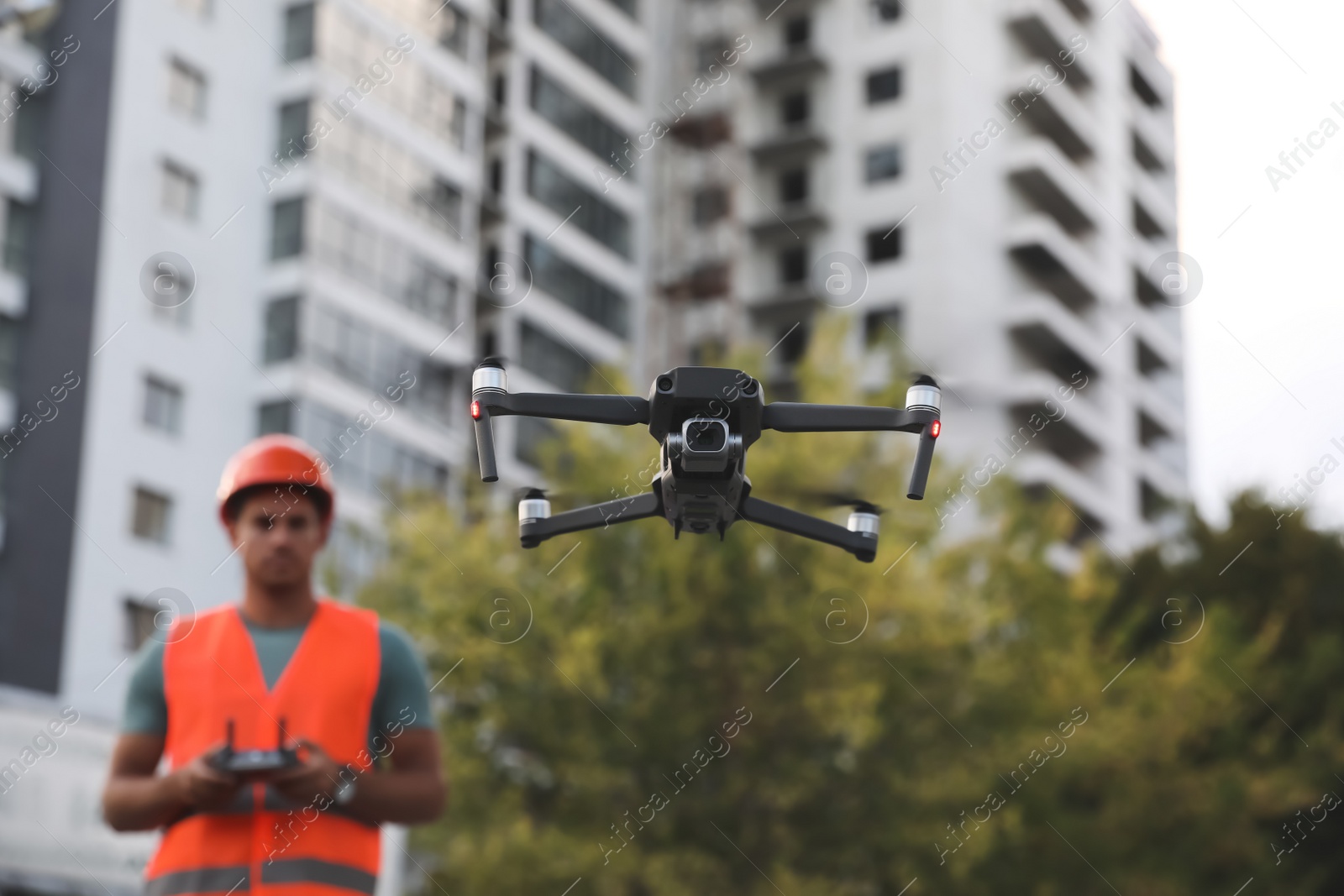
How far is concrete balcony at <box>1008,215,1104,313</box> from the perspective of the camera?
62469 millimetres

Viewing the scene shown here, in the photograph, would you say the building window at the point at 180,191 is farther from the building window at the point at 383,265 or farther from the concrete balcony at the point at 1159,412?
the concrete balcony at the point at 1159,412

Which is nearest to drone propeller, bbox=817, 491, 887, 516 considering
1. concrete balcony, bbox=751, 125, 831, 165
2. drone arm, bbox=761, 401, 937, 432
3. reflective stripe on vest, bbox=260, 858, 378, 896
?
drone arm, bbox=761, 401, 937, 432

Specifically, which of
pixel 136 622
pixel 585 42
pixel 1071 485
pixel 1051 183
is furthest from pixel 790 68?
pixel 136 622

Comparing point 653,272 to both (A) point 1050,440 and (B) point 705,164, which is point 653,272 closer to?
(B) point 705,164

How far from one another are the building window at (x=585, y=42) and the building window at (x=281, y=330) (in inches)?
Result: 662

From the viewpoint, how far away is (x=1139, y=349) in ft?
237

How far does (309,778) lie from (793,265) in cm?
6205

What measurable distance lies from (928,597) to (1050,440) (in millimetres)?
41593

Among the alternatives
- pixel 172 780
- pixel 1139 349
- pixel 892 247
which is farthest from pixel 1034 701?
pixel 1139 349

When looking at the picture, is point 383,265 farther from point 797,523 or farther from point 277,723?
point 797,523

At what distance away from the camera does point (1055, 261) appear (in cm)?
6384

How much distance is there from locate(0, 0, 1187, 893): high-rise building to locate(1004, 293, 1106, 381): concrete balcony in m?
0.18

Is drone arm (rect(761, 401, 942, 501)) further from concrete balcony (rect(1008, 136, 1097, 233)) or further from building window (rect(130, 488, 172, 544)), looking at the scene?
concrete balcony (rect(1008, 136, 1097, 233))

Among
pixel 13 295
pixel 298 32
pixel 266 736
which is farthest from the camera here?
pixel 298 32
